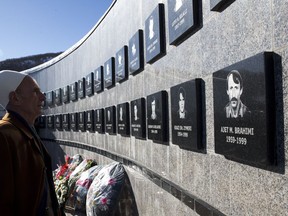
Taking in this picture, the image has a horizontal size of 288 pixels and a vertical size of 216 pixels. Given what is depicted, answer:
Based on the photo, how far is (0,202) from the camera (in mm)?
2225

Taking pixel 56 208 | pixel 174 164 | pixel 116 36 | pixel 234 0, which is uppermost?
pixel 116 36

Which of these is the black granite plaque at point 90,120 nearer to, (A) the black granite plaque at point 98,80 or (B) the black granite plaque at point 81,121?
(B) the black granite plaque at point 81,121

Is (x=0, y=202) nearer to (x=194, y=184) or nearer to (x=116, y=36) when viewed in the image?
(x=194, y=184)

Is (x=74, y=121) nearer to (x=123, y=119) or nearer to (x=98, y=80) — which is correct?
(x=98, y=80)

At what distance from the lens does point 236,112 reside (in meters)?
1.99

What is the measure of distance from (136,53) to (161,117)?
49.6 inches

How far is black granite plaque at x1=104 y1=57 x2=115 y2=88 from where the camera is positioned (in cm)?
592

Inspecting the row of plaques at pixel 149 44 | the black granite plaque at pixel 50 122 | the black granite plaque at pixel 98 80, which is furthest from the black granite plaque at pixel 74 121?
the black granite plaque at pixel 50 122

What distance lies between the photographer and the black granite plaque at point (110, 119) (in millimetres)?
5852

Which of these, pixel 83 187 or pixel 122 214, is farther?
pixel 83 187

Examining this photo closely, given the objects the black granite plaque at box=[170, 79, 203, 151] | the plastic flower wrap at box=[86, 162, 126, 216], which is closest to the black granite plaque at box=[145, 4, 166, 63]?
the black granite plaque at box=[170, 79, 203, 151]

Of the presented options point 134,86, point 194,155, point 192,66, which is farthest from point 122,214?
point 192,66

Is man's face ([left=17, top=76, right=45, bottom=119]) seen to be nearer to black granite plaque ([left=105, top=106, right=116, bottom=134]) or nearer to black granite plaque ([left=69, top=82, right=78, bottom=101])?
black granite plaque ([left=105, top=106, right=116, bottom=134])

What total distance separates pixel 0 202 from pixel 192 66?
62.9 inches
